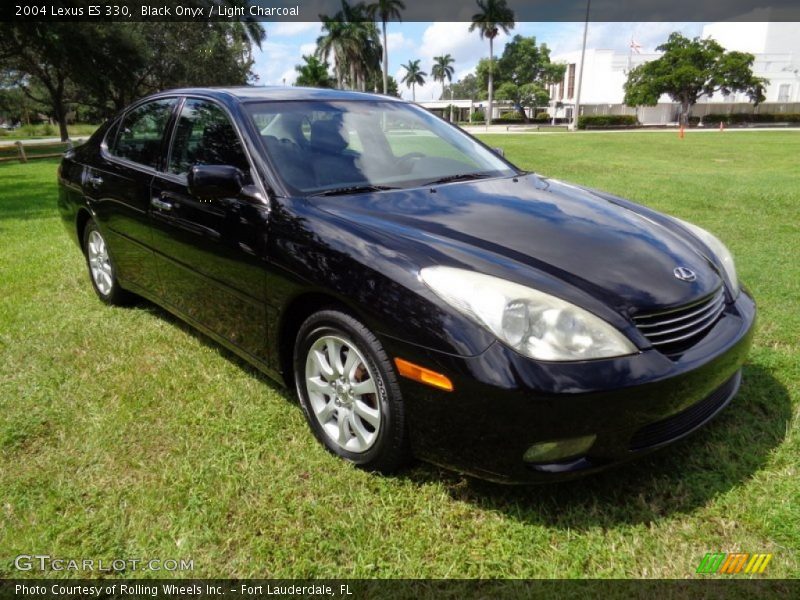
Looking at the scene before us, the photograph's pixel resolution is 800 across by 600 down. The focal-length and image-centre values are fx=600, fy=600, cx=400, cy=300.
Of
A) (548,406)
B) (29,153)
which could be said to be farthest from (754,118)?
(548,406)

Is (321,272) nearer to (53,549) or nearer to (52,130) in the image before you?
(53,549)

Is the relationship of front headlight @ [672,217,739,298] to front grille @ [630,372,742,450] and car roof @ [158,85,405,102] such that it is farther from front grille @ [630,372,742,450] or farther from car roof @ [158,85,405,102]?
car roof @ [158,85,405,102]

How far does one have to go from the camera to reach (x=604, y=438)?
2.03 meters

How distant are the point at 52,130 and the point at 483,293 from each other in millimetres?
62220

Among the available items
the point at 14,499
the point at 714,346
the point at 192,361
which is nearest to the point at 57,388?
the point at 192,361

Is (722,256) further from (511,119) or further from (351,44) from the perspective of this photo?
(511,119)

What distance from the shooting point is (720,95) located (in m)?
75.9

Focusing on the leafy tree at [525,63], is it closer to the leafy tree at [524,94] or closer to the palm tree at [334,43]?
the leafy tree at [524,94]

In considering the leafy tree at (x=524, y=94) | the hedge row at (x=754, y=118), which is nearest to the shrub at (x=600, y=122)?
the hedge row at (x=754, y=118)

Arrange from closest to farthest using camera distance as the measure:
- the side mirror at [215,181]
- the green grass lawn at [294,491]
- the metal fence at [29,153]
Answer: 1. the green grass lawn at [294,491]
2. the side mirror at [215,181]
3. the metal fence at [29,153]

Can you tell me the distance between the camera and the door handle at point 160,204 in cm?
329

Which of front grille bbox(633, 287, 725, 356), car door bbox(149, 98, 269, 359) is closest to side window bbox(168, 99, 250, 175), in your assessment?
car door bbox(149, 98, 269, 359)

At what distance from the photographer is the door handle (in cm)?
329

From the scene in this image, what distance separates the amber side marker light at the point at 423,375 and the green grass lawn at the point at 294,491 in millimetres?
556
